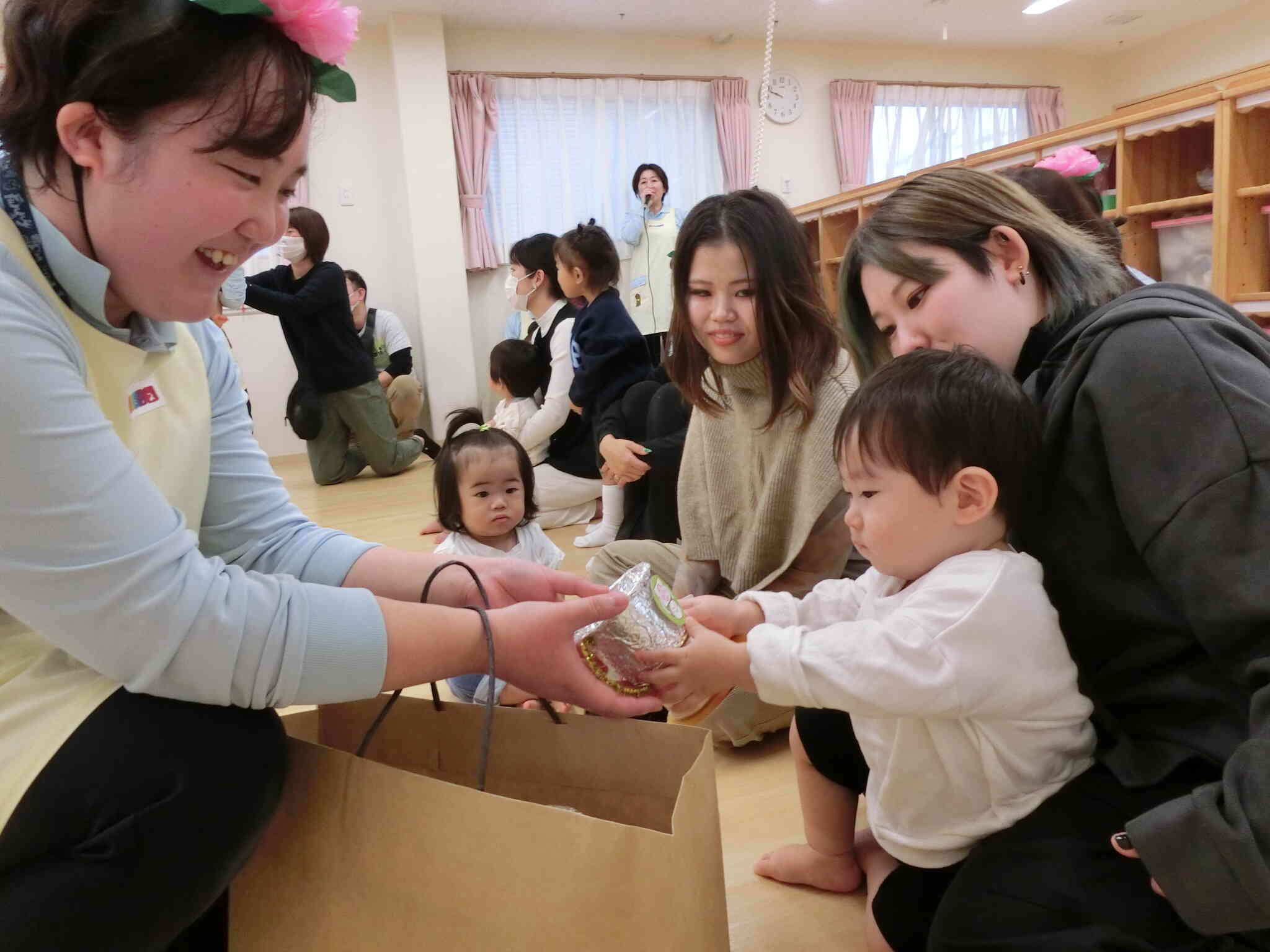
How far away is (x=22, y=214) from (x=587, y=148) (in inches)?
242

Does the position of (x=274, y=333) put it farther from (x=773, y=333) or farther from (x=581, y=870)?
(x=581, y=870)

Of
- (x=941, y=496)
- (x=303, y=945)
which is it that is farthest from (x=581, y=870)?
(x=941, y=496)

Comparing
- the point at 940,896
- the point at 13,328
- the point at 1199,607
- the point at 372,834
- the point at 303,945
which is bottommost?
the point at 940,896

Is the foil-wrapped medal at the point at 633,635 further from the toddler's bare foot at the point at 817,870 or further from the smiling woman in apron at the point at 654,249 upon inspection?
the smiling woman in apron at the point at 654,249

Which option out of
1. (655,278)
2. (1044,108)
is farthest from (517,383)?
(1044,108)

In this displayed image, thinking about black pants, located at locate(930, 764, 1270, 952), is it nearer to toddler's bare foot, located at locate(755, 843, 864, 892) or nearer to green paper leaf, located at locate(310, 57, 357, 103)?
toddler's bare foot, located at locate(755, 843, 864, 892)

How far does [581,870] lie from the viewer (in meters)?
0.67

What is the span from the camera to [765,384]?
164cm

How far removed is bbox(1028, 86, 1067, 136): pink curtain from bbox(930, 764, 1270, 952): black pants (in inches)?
339

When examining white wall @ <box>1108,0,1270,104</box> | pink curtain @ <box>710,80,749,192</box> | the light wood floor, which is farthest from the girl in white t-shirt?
white wall @ <box>1108,0,1270,104</box>

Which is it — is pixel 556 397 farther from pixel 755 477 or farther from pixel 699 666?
pixel 699 666

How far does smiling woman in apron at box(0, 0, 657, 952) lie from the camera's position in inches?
28.1

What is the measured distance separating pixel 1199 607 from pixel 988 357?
35cm

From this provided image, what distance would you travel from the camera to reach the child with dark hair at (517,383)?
150 inches
